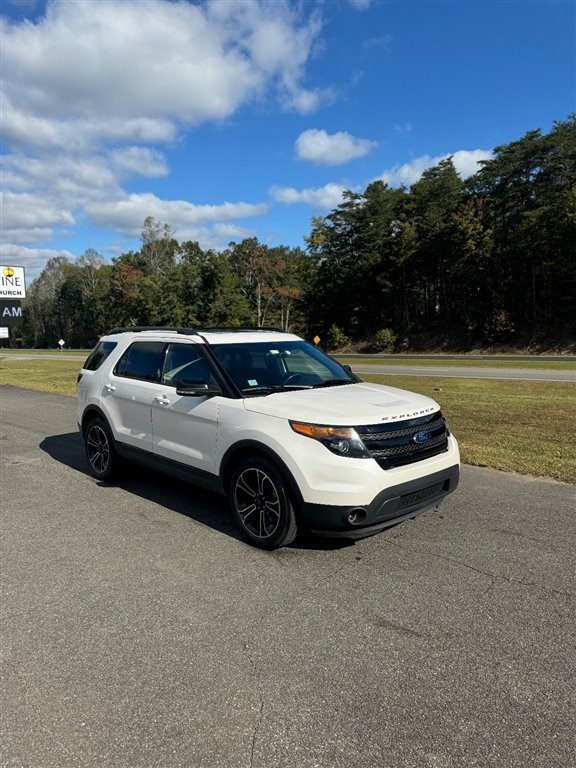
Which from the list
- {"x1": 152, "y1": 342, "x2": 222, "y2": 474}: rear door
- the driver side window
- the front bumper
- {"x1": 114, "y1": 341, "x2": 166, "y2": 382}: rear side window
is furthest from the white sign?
the front bumper

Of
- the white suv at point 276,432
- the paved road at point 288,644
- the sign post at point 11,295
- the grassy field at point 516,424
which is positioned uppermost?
the sign post at point 11,295

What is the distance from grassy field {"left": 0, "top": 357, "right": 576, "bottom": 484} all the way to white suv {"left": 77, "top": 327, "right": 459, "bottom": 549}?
8.47 feet

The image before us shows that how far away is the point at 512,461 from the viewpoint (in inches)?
263

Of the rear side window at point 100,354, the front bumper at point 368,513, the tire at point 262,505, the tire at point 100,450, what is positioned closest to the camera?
the front bumper at point 368,513

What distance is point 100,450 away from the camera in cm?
637

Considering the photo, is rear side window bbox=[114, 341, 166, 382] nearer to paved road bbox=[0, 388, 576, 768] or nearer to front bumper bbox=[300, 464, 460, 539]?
paved road bbox=[0, 388, 576, 768]

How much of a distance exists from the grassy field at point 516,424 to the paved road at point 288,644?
172cm

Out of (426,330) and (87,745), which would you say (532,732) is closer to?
(87,745)

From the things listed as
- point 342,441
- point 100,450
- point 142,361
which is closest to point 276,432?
point 342,441

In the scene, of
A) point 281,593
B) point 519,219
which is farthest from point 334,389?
point 519,219

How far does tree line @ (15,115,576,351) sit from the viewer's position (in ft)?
149

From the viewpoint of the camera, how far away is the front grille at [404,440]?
3889 millimetres

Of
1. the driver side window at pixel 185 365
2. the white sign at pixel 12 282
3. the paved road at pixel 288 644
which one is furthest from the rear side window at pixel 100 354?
the white sign at pixel 12 282

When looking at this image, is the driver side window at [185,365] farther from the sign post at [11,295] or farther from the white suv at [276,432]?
the sign post at [11,295]
